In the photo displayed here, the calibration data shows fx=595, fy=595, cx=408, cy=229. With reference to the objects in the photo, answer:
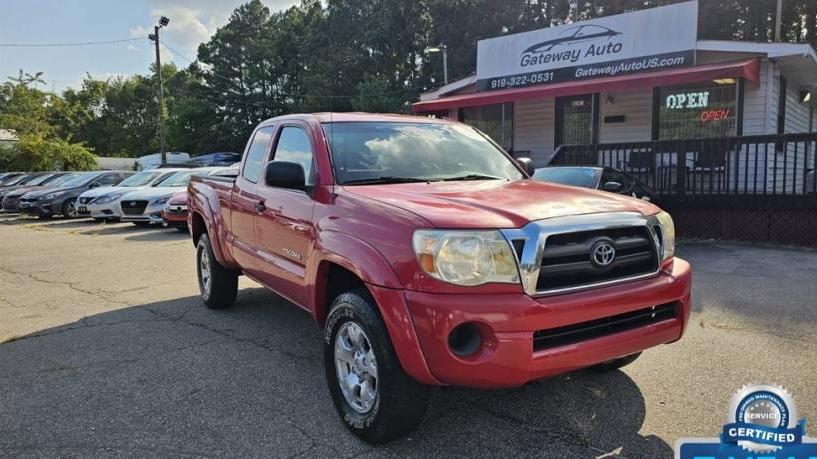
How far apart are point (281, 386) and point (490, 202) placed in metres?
1.94

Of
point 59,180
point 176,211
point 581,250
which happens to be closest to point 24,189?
point 59,180

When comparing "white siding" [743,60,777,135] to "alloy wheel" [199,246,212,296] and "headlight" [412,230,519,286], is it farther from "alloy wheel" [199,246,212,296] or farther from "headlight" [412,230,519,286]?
"headlight" [412,230,519,286]

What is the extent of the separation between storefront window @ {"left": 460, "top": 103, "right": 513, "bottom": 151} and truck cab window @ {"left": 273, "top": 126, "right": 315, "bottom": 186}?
1304cm

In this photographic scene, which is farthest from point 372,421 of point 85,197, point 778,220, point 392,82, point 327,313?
point 392,82

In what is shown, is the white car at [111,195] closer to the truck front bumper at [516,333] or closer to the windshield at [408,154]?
the windshield at [408,154]

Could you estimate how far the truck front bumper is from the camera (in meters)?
2.70

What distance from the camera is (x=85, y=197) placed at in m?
17.8

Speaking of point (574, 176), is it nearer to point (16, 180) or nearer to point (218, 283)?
point (218, 283)

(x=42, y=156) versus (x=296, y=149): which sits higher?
(x=42, y=156)

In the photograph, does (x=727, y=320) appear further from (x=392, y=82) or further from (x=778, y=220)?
(x=392, y=82)

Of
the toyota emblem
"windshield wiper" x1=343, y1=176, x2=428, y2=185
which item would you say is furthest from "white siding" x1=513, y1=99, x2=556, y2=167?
the toyota emblem

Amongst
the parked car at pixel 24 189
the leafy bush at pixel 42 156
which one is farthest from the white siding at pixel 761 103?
the leafy bush at pixel 42 156

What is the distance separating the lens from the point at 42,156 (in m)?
34.5

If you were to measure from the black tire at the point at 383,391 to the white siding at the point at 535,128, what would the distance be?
45.5 ft
